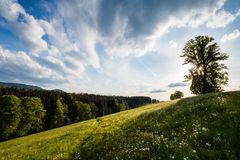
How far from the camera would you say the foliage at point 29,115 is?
7019 centimetres

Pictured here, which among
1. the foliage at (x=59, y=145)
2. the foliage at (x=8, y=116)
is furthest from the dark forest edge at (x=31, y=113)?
the foliage at (x=59, y=145)

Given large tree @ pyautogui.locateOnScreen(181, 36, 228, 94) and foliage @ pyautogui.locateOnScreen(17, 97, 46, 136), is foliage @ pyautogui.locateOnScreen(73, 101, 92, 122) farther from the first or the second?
large tree @ pyautogui.locateOnScreen(181, 36, 228, 94)

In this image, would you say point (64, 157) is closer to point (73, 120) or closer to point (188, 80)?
point (188, 80)

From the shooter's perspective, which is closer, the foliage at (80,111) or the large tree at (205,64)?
the large tree at (205,64)

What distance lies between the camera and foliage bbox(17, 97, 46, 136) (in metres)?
70.2

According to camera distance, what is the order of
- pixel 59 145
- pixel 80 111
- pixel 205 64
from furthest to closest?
1. pixel 80 111
2. pixel 205 64
3. pixel 59 145

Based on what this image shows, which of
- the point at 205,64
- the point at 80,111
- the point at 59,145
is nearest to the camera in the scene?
the point at 59,145

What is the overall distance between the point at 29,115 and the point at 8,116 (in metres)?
9.32

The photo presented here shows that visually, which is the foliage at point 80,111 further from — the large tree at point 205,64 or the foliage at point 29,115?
the large tree at point 205,64

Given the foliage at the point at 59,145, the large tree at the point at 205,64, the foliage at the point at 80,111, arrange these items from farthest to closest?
1. the foliage at the point at 80,111
2. the large tree at the point at 205,64
3. the foliage at the point at 59,145

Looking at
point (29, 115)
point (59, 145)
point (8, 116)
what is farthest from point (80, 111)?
point (59, 145)

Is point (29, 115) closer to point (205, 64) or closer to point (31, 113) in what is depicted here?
point (31, 113)

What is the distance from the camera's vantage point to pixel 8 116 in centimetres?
6350

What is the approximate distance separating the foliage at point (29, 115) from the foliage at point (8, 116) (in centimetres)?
486
